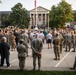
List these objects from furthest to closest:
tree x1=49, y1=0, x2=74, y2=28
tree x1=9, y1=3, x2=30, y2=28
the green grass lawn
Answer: tree x1=9, y1=3, x2=30, y2=28 → tree x1=49, y1=0, x2=74, y2=28 → the green grass lawn

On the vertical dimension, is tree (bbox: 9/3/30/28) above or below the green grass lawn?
above

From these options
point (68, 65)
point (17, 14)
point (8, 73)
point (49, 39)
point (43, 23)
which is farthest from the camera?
point (43, 23)

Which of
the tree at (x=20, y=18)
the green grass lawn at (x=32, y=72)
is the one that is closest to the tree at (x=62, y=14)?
the tree at (x=20, y=18)

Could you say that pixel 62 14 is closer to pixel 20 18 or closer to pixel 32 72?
pixel 20 18

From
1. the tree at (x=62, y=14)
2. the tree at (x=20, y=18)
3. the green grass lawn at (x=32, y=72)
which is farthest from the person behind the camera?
the tree at (x=20, y=18)

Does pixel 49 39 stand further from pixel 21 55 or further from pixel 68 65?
pixel 21 55

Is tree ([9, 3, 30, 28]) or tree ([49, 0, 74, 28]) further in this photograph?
tree ([9, 3, 30, 28])

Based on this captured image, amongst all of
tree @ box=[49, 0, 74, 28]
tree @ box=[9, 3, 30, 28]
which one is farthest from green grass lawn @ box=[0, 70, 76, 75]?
tree @ box=[9, 3, 30, 28]

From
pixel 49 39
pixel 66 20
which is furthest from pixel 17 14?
pixel 49 39

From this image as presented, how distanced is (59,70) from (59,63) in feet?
7.60

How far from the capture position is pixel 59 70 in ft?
46.3

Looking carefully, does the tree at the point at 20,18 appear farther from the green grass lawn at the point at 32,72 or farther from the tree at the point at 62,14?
the green grass lawn at the point at 32,72

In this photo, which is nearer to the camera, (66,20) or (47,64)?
(47,64)

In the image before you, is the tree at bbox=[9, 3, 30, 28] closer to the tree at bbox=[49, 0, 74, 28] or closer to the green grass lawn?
the tree at bbox=[49, 0, 74, 28]
